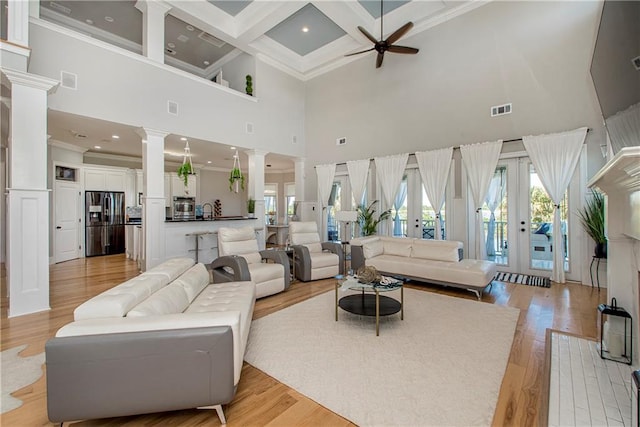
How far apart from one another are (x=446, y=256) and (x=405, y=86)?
163 inches

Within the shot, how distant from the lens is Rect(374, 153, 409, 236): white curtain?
6598 millimetres

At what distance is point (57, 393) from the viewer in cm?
151

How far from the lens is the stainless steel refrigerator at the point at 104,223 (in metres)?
7.52

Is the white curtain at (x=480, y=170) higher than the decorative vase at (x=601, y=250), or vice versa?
the white curtain at (x=480, y=170)

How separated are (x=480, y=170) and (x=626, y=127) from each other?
3.74 meters

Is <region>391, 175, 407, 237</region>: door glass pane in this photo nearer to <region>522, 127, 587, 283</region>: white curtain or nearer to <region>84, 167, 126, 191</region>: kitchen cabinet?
<region>522, 127, 587, 283</region>: white curtain

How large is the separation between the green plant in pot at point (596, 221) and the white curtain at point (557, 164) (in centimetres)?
34

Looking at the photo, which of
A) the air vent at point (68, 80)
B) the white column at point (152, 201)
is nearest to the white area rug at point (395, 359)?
the white column at point (152, 201)

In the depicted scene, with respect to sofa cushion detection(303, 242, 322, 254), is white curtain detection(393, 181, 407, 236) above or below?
above

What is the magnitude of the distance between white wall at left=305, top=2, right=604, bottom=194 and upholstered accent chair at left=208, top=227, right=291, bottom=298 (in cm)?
409

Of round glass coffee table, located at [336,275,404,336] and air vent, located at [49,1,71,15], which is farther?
air vent, located at [49,1,71,15]

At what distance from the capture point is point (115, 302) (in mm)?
1760

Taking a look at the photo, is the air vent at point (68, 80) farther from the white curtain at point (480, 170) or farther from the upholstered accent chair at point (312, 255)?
the white curtain at point (480, 170)

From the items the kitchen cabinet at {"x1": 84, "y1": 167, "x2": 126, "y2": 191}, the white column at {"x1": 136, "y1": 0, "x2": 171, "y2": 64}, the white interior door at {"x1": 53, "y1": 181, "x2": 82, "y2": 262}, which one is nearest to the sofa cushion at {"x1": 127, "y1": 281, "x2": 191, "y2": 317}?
the white column at {"x1": 136, "y1": 0, "x2": 171, "y2": 64}
